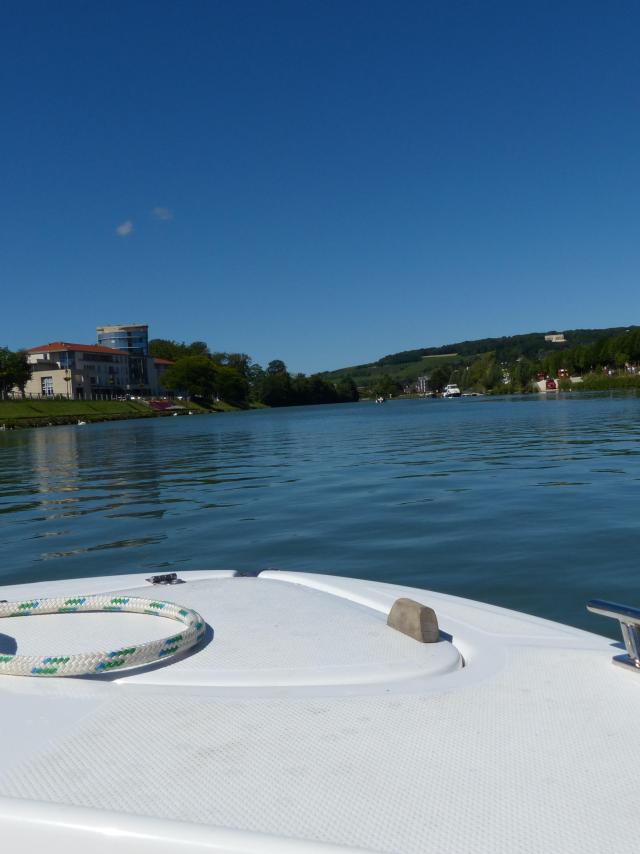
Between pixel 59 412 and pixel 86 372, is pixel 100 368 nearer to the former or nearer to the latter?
pixel 86 372

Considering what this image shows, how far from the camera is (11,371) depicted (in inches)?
3725

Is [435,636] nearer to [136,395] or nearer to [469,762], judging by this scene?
[469,762]

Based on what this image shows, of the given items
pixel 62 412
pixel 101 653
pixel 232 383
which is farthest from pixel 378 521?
pixel 232 383

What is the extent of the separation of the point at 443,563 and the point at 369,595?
149 inches

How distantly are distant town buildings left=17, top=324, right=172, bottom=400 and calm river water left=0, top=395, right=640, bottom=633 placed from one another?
106939 millimetres

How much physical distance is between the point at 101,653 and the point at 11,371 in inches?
3949

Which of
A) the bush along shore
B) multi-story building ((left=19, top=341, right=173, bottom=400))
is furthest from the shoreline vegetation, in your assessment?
multi-story building ((left=19, top=341, right=173, bottom=400))

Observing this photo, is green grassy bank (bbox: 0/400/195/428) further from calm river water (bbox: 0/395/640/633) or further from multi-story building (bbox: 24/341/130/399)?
calm river water (bbox: 0/395/640/633)

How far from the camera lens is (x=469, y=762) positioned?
179cm

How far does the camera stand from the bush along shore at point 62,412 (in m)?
74.4

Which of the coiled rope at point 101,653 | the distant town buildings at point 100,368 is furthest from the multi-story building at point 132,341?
the coiled rope at point 101,653

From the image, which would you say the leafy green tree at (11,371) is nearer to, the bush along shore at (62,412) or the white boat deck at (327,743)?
the bush along shore at (62,412)

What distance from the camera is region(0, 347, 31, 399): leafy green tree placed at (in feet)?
311

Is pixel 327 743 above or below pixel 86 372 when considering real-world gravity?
below
